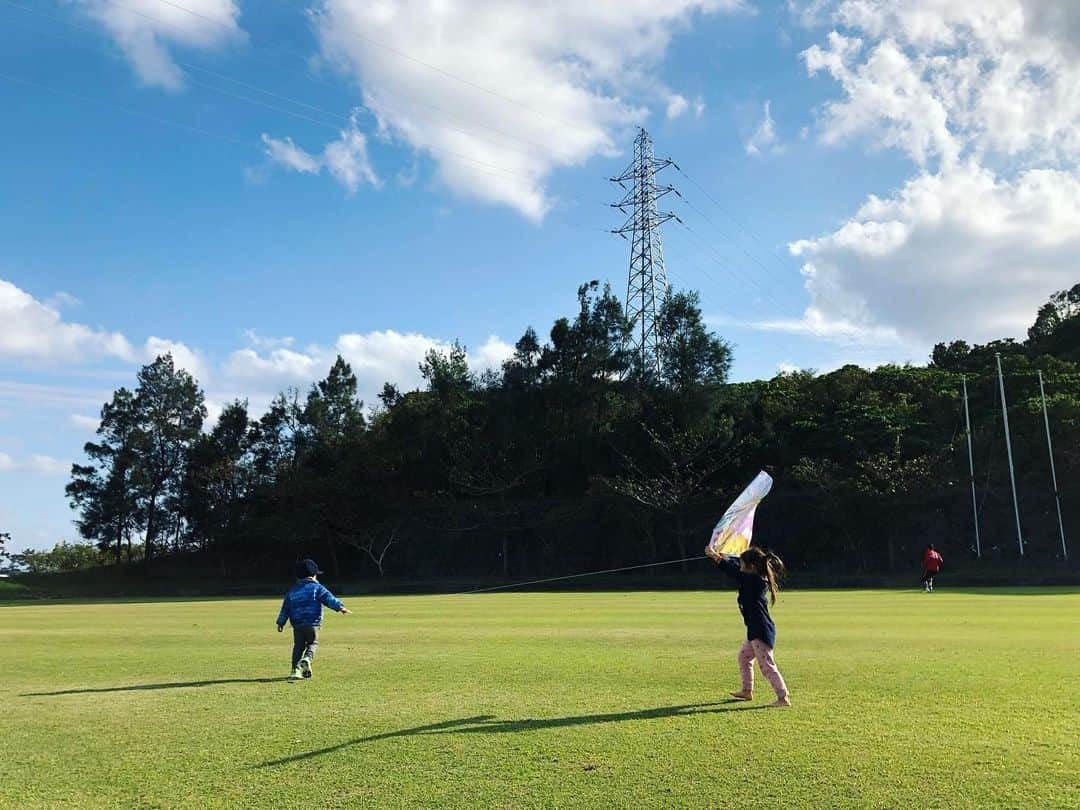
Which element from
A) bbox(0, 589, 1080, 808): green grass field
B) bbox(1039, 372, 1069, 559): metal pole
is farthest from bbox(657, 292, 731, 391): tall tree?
bbox(0, 589, 1080, 808): green grass field

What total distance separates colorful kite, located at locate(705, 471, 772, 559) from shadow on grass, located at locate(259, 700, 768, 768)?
5.88ft

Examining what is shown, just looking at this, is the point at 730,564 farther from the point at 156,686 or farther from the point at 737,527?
the point at 156,686

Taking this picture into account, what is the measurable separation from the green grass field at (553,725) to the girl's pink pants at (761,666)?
0.80ft

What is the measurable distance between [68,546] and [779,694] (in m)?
88.2

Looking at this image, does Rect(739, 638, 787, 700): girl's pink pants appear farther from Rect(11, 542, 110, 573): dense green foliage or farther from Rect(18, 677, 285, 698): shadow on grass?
Rect(11, 542, 110, 573): dense green foliage

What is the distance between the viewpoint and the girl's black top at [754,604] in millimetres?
8922

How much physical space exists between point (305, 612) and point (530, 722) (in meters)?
5.06

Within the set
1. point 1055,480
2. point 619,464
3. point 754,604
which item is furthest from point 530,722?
point 619,464

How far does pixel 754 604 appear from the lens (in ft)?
29.9

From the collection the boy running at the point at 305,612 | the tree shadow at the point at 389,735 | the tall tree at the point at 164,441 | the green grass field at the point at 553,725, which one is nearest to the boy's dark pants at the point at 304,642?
the boy running at the point at 305,612

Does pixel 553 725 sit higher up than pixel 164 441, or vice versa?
pixel 164 441

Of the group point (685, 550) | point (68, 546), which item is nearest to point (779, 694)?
point (685, 550)

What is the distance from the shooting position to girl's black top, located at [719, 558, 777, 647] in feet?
29.3

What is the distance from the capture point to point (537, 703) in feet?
29.4
